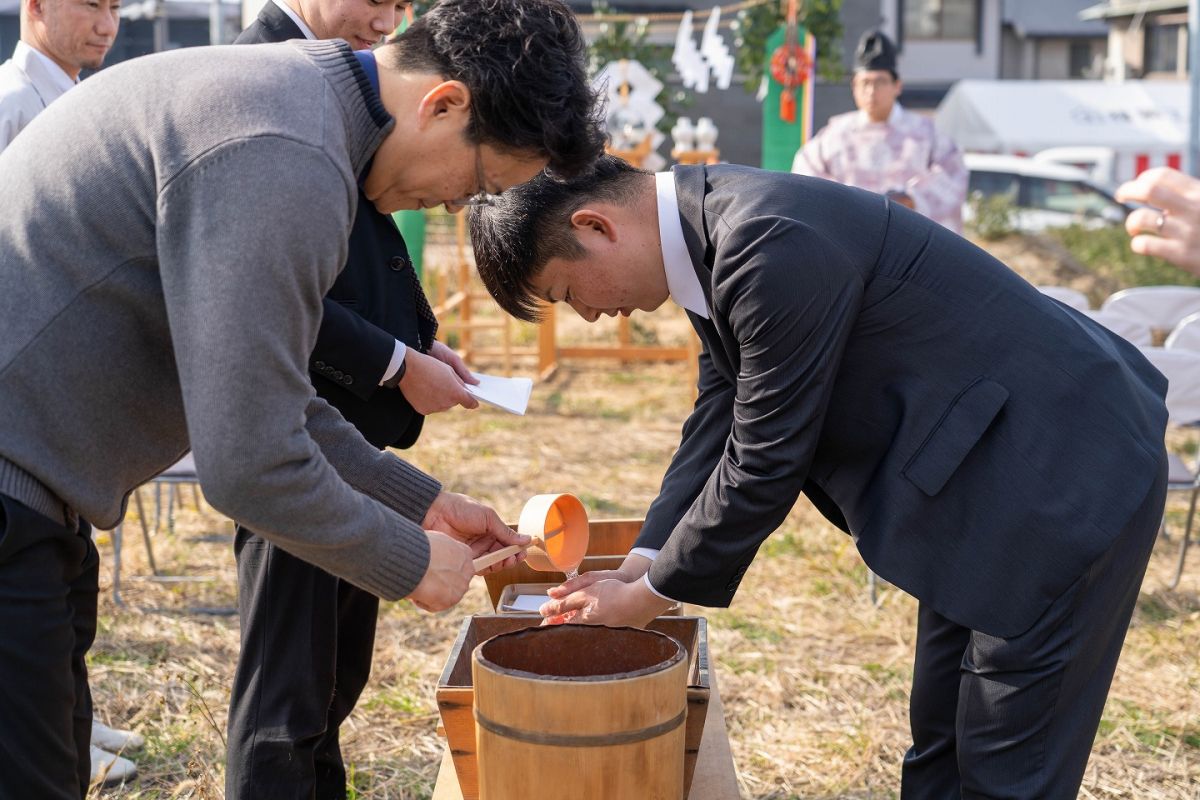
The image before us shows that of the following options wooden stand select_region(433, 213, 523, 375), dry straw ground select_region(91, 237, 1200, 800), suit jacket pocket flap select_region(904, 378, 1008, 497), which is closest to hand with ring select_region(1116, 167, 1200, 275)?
suit jacket pocket flap select_region(904, 378, 1008, 497)

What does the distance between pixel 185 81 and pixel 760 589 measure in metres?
3.33

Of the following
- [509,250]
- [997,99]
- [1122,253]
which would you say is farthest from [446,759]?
[997,99]

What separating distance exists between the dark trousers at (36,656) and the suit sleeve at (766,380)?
0.81m

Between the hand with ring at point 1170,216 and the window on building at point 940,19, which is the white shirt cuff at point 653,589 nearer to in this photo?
the hand with ring at point 1170,216

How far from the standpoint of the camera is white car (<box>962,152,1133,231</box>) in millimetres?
13008

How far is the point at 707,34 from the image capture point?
295 inches

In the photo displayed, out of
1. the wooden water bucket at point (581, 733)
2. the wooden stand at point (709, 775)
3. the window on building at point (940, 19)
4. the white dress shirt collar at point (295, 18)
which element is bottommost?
the wooden stand at point (709, 775)

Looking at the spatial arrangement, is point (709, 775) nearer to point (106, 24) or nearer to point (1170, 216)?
point (1170, 216)

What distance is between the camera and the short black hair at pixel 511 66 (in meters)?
1.47

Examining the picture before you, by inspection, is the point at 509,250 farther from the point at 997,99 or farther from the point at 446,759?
the point at 997,99

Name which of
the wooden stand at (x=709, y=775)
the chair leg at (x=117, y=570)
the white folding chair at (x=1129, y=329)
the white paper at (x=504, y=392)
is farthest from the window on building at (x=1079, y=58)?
the wooden stand at (x=709, y=775)

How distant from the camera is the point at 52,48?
3.18 meters

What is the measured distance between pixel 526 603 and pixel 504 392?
0.40 m

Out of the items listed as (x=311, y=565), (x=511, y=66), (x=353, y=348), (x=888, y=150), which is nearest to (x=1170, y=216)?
(x=511, y=66)
